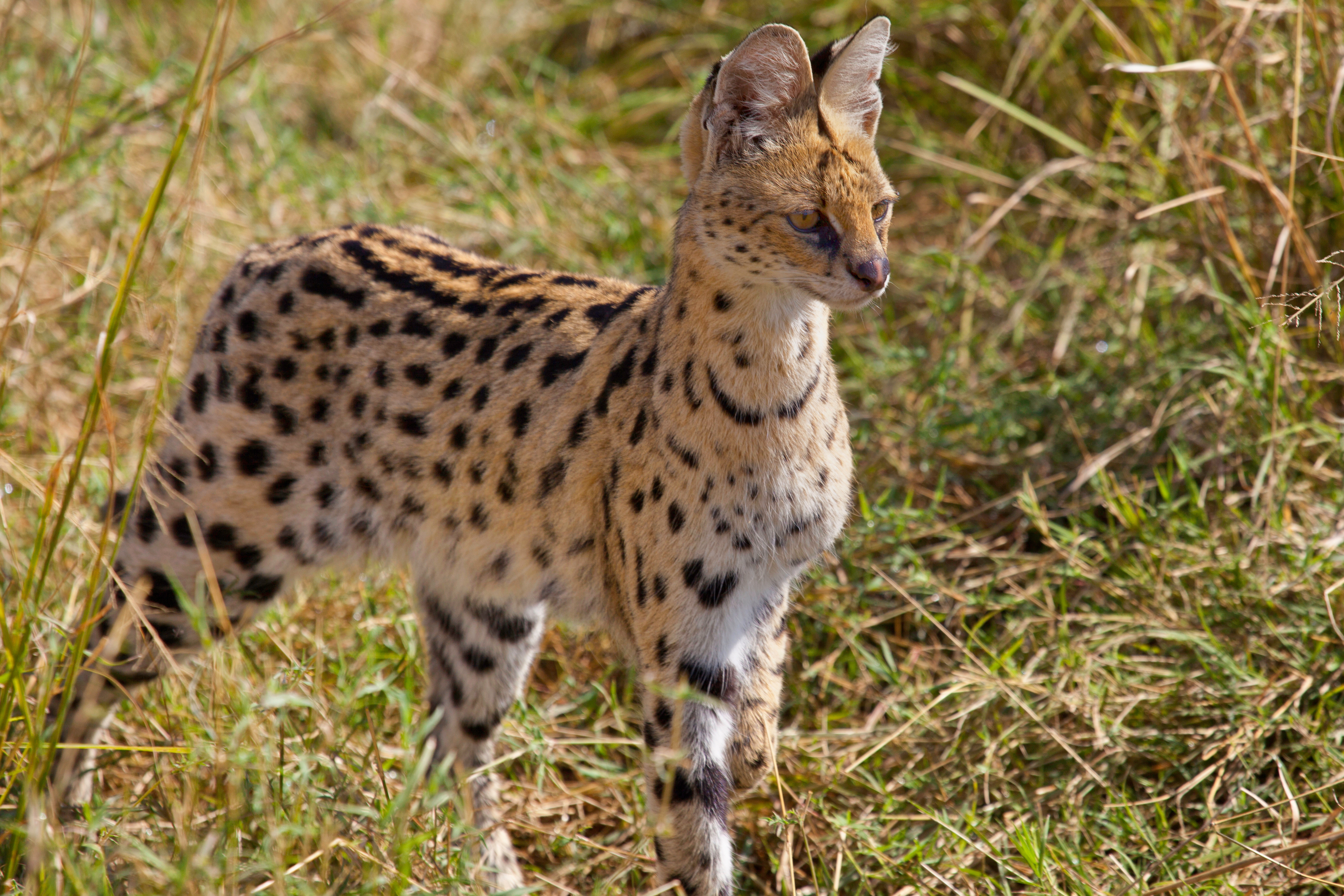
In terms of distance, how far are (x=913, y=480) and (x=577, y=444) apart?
Answer: 159 centimetres

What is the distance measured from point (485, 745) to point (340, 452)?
96 centimetres

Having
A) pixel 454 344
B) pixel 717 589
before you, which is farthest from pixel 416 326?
pixel 717 589

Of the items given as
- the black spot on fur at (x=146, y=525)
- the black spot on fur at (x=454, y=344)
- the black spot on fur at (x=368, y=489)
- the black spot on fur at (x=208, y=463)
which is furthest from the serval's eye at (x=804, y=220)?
the black spot on fur at (x=146, y=525)

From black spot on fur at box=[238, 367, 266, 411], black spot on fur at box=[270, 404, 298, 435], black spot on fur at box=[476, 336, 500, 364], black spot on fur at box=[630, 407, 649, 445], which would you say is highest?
black spot on fur at box=[476, 336, 500, 364]

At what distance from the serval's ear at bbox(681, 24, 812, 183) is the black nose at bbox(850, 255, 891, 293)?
0.36m

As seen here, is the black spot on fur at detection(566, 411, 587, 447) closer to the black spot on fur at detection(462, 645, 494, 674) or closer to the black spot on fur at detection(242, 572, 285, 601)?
the black spot on fur at detection(462, 645, 494, 674)

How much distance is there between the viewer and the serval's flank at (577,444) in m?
2.79

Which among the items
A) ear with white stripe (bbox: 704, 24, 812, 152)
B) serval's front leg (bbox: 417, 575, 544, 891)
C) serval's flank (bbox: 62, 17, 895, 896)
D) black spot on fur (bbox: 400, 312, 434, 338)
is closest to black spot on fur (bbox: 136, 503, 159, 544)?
serval's flank (bbox: 62, 17, 895, 896)

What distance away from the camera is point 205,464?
3432mm

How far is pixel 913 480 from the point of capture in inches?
173

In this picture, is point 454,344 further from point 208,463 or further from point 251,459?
point 208,463

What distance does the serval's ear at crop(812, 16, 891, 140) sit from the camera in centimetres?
280

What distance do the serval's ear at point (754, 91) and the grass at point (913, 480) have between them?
1016mm

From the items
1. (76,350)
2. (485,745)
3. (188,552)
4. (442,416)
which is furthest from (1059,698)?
(76,350)
